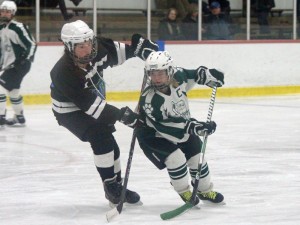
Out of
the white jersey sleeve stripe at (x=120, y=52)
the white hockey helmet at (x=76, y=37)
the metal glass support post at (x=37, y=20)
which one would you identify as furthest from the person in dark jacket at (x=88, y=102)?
the metal glass support post at (x=37, y=20)

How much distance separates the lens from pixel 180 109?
4.25 m

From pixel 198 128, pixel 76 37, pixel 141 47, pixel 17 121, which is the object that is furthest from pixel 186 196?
pixel 17 121

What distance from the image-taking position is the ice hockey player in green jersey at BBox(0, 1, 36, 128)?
8.03 metres

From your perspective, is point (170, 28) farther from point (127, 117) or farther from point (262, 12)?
point (127, 117)

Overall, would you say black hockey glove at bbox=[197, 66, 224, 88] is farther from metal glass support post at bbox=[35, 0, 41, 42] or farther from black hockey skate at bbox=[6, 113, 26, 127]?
metal glass support post at bbox=[35, 0, 41, 42]

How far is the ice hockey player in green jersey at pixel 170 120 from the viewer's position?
418 centimetres

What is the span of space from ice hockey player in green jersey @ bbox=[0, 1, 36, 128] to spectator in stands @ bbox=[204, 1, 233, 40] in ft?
12.1

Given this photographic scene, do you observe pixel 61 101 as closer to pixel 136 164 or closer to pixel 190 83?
pixel 190 83

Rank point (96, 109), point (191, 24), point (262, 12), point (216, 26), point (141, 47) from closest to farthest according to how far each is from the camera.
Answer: point (96, 109), point (141, 47), point (191, 24), point (216, 26), point (262, 12)

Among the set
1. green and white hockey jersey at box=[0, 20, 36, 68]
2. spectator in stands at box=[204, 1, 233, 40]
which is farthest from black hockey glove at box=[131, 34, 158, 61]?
spectator in stands at box=[204, 1, 233, 40]

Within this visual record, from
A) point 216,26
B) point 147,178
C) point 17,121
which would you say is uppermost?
point 216,26

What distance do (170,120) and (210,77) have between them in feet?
0.93

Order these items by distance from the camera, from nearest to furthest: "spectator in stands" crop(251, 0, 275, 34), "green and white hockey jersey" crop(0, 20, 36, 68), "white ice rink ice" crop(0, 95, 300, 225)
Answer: "white ice rink ice" crop(0, 95, 300, 225), "green and white hockey jersey" crop(0, 20, 36, 68), "spectator in stands" crop(251, 0, 275, 34)

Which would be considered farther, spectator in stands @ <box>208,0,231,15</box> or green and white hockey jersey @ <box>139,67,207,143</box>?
spectator in stands @ <box>208,0,231,15</box>
